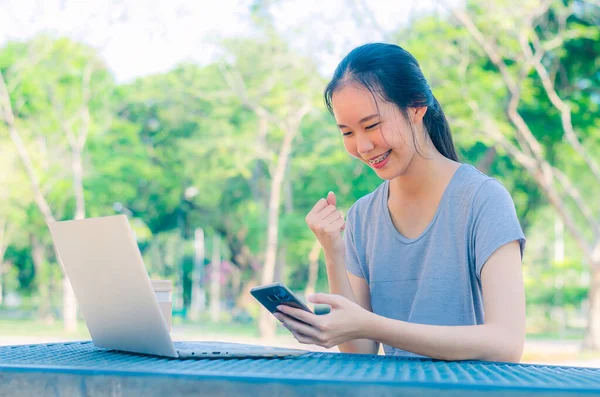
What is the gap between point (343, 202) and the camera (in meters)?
18.0

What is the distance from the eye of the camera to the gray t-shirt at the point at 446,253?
1.68m

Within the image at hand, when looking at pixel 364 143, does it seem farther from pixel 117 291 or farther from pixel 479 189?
pixel 117 291

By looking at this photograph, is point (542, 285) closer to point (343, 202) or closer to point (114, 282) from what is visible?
point (343, 202)

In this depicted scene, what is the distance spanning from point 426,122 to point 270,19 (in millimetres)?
14493

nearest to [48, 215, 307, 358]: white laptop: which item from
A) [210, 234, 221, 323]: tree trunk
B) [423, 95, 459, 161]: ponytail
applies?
[423, 95, 459, 161]: ponytail

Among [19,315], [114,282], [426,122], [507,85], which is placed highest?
[507,85]

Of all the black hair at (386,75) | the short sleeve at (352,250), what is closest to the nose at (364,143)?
the black hair at (386,75)

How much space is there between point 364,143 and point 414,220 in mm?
276

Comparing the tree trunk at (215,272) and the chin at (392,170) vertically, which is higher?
the chin at (392,170)

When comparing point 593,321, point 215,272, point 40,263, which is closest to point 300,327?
point 593,321

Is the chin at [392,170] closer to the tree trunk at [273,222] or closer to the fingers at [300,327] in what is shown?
the fingers at [300,327]

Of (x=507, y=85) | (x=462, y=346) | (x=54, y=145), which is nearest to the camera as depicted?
(x=462, y=346)

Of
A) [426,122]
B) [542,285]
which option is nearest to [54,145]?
[542,285]

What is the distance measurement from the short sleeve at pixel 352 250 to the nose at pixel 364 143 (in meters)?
0.35
